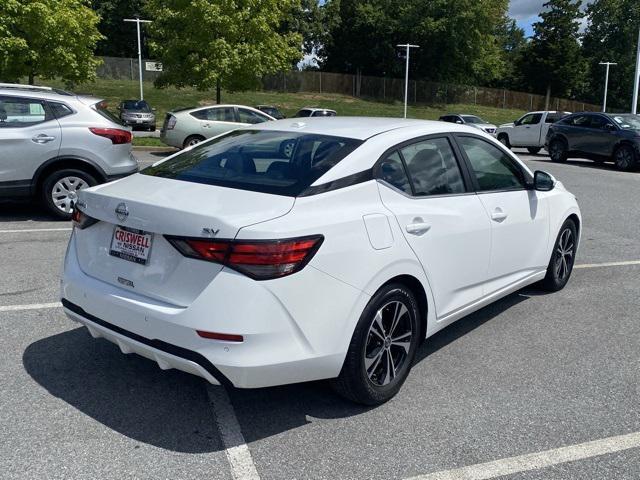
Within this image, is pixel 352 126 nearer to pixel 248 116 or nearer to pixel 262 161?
pixel 262 161

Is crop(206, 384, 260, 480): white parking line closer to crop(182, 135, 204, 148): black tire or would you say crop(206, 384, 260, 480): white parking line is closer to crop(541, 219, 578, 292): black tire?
crop(541, 219, 578, 292): black tire

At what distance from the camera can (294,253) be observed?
9.62ft

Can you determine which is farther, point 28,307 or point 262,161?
point 28,307

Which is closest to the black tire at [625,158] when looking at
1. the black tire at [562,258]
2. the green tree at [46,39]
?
the black tire at [562,258]

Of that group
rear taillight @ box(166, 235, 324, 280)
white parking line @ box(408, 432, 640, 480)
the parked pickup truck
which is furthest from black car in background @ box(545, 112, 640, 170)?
rear taillight @ box(166, 235, 324, 280)

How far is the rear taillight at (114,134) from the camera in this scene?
8062mm

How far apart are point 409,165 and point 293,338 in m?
1.43

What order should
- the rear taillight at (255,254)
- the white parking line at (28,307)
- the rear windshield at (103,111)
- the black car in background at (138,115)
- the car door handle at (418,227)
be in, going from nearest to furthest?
the rear taillight at (255,254)
the car door handle at (418,227)
the white parking line at (28,307)
the rear windshield at (103,111)
the black car in background at (138,115)

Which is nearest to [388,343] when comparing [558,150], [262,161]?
[262,161]

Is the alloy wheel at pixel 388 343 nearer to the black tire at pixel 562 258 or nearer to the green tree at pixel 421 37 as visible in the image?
the black tire at pixel 562 258

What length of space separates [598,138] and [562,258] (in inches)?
565

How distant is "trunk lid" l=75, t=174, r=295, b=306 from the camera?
294 centimetres

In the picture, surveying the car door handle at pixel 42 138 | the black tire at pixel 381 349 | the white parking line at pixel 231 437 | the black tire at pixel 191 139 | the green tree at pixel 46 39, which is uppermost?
the green tree at pixel 46 39

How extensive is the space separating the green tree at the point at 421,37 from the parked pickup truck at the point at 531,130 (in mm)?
40819
